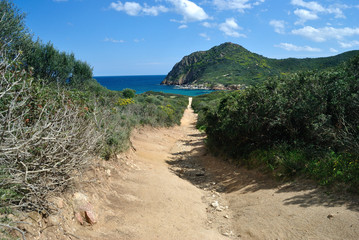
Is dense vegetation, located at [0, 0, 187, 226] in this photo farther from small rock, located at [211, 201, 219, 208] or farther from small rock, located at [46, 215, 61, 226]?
small rock, located at [211, 201, 219, 208]

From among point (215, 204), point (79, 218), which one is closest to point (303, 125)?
point (215, 204)

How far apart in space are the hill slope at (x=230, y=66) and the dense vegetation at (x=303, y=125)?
59.5m

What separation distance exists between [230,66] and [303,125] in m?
96.2

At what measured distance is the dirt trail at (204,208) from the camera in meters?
4.29

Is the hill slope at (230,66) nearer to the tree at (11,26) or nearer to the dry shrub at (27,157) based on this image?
the tree at (11,26)

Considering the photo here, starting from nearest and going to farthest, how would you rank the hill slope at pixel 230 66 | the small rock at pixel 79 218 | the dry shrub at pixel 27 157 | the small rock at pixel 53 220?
the dry shrub at pixel 27 157 < the small rock at pixel 53 220 < the small rock at pixel 79 218 < the hill slope at pixel 230 66

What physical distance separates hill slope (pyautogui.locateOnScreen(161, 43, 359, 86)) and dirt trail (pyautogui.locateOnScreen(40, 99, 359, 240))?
62408mm

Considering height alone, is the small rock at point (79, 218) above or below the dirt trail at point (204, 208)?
Answer: above

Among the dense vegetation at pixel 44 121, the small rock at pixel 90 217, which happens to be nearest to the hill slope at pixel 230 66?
the dense vegetation at pixel 44 121

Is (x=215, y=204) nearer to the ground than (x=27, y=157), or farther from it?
nearer to the ground

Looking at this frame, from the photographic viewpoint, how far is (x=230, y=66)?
9975 cm

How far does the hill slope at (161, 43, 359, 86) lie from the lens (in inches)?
3120

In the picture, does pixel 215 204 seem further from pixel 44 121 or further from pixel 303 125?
pixel 44 121

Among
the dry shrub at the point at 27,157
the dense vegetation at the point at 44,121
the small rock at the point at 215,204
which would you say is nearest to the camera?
the dry shrub at the point at 27,157
